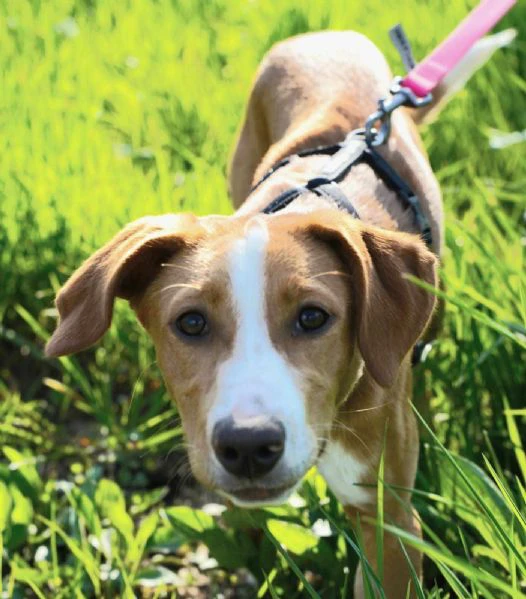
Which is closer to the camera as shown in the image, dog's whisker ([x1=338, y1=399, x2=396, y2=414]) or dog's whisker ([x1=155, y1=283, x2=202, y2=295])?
dog's whisker ([x1=155, y1=283, x2=202, y2=295])

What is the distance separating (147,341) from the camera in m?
3.69

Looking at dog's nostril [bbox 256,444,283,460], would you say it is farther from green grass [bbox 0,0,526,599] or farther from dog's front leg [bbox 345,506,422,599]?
dog's front leg [bbox 345,506,422,599]

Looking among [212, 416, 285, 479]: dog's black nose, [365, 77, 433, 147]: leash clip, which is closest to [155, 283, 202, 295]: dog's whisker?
[212, 416, 285, 479]: dog's black nose

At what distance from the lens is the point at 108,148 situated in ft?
14.6

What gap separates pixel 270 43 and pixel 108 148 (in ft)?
3.45

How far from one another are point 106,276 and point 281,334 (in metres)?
0.46

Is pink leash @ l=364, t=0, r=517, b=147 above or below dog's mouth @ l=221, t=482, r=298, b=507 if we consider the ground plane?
above

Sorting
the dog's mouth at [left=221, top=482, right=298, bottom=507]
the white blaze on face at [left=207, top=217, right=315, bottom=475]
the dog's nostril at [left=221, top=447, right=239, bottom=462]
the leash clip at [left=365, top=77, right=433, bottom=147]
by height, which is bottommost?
the dog's mouth at [left=221, top=482, right=298, bottom=507]

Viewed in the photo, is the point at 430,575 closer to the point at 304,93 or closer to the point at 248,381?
the point at 248,381

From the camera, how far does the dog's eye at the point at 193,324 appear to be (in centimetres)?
237

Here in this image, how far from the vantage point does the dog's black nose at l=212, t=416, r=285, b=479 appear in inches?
82.7

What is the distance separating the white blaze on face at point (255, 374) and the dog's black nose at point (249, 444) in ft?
0.05

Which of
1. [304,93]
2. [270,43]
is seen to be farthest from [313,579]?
[270,43]

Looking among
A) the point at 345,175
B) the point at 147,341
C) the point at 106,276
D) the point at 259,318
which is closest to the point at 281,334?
the point at 259,318
